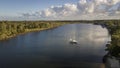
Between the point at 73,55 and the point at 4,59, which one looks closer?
the point at 4,59

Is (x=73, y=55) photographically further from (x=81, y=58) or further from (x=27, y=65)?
(x=27, y=65)

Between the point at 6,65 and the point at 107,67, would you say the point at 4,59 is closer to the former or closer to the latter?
the point at 6,65

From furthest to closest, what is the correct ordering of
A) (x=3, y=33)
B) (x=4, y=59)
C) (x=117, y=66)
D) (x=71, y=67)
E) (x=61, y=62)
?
(x=3, y=33)
(x=4, y=59)
(x=61, y=62)
(x=71, y=67)
(x=117, y=66)

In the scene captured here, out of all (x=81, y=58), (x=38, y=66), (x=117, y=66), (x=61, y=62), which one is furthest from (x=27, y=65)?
(x=117, y=66)

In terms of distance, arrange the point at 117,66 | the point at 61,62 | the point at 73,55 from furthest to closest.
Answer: the point at 73,55 < the point at 61,62 < the point at 117,66

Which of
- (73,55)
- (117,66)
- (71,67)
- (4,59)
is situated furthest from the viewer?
(73,55)

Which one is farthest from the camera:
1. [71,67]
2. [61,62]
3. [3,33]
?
[3,33]

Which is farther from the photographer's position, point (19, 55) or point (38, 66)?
point (19, 55)

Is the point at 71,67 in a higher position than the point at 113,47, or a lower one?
lower

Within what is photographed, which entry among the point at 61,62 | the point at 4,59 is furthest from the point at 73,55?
the point at 4,59
